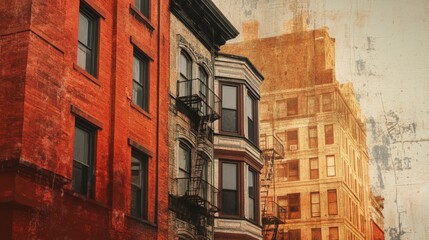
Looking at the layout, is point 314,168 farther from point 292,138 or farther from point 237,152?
point 237,152

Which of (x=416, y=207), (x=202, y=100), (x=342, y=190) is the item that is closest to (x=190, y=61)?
(x=202, y=100)

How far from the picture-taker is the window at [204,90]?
30.5 metres

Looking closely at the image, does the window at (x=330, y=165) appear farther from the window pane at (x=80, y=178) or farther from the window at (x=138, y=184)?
the window pane at (x=80, y=178)

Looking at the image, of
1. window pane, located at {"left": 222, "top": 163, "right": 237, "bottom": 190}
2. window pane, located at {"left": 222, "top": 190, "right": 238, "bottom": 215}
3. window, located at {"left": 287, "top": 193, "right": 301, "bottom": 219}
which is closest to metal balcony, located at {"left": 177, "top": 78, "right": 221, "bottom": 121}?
window pane, located at {"left": 222, "top": 163, "right": 237, "bottom": 190}

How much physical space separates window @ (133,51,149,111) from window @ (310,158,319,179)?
3699 centimetres

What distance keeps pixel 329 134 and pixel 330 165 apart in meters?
2.60

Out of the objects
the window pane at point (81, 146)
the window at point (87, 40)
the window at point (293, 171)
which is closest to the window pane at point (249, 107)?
the window at point (87, 40)

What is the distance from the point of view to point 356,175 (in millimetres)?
62188

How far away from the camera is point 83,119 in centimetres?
2125

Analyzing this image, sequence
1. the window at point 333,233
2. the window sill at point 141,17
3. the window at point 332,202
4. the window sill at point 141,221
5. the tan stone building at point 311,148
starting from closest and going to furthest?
the window sill at point 141,221 < the window sill at point 141,17 < the window at point 333,233 < the tan stone building at point 311,148 < the window at point 332,202

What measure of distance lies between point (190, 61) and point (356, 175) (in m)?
35.0

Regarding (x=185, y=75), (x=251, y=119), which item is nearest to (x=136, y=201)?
(x=185, y=75)

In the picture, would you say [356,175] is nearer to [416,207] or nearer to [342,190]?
[342,190]

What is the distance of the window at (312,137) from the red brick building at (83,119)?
3582 centimetres
